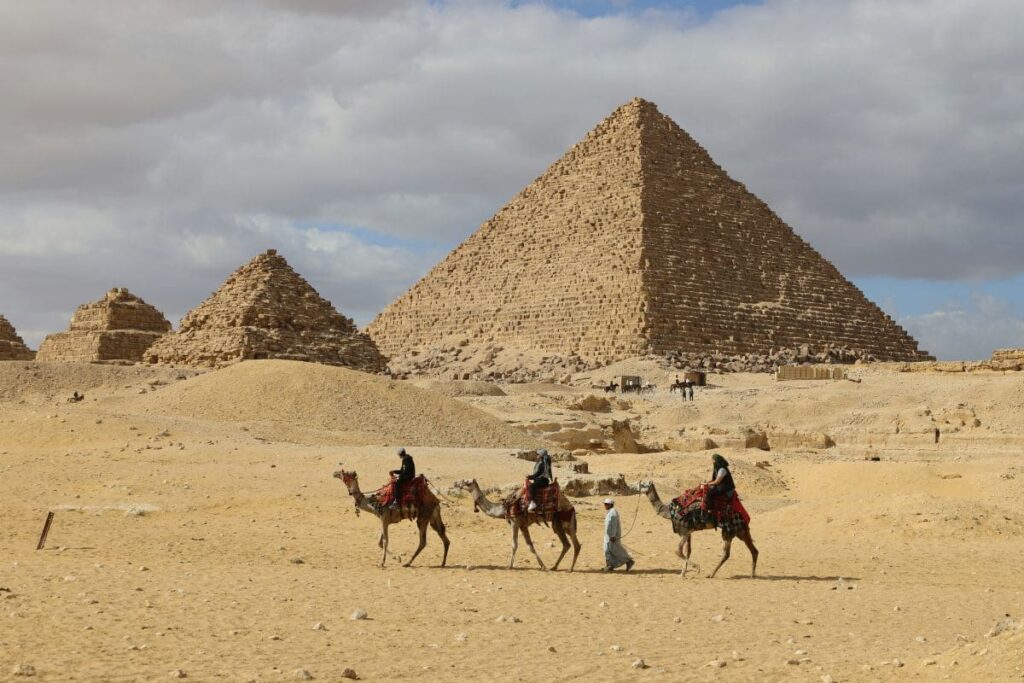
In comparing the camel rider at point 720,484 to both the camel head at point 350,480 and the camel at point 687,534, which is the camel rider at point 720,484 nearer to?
the camel at point 687,534

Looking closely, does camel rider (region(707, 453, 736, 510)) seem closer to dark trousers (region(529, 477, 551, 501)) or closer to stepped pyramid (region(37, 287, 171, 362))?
dark trousers (region(529, 477, 551, 501))

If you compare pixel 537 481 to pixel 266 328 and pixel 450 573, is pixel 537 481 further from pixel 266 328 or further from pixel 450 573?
pixel 266 328

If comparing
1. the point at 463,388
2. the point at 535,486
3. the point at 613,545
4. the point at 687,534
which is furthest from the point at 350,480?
the point at 463,388

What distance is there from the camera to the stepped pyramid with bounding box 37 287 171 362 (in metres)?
59.0

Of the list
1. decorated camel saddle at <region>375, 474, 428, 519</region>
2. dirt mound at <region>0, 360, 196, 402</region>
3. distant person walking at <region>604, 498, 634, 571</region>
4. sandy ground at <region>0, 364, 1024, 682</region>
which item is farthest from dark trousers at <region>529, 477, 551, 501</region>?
dirt mound at <region>0, 360, 196, 402</region>

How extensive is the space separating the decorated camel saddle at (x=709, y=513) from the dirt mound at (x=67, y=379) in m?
29.0

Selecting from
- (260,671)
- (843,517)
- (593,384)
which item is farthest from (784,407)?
(260,671)

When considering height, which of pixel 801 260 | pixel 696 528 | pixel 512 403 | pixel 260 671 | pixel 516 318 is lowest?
pixel 260 671

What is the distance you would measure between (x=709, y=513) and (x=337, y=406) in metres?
14.7

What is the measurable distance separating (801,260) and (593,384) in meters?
40.2

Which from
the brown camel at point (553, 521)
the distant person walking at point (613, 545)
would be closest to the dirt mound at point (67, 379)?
the brown camel at point (553, 521)

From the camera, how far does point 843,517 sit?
1593cm

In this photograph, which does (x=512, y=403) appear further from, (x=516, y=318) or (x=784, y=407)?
(x=516, y=318)

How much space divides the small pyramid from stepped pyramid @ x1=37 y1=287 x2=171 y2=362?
51.7 inches
